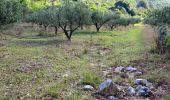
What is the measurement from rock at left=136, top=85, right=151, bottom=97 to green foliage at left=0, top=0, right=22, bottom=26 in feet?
85.2

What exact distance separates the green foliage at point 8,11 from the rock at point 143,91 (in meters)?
26.0

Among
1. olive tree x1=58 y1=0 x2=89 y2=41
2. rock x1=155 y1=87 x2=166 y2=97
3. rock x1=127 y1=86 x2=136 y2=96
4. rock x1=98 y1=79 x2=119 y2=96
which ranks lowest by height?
rock x1=155 y1=87 x2=166 y2=97

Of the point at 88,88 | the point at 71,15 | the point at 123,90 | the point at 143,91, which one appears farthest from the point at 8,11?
the point at 143,91

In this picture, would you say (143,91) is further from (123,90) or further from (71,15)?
(71,15)

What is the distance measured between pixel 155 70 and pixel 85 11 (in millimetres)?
35566

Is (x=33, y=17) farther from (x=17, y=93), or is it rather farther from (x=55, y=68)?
(x=17, y=93)

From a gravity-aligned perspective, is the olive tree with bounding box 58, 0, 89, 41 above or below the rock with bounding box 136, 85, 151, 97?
above

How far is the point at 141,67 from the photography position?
940 inches

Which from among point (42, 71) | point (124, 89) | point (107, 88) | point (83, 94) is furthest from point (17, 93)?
point (42, 71)

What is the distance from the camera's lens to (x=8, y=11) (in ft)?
133

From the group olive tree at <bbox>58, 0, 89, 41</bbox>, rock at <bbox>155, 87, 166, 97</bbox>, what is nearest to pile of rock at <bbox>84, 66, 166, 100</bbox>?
rock at <bbox>155, 87, 166, 97</bbox>

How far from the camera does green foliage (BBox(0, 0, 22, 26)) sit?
39469 millimetres

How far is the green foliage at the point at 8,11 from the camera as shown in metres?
39.5

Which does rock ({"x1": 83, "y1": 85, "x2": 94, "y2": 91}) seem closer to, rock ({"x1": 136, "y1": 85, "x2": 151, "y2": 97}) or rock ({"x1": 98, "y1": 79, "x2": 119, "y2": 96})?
rock ({"x1": 98, "y1": 79, "x2": 119, "y2": 96})
